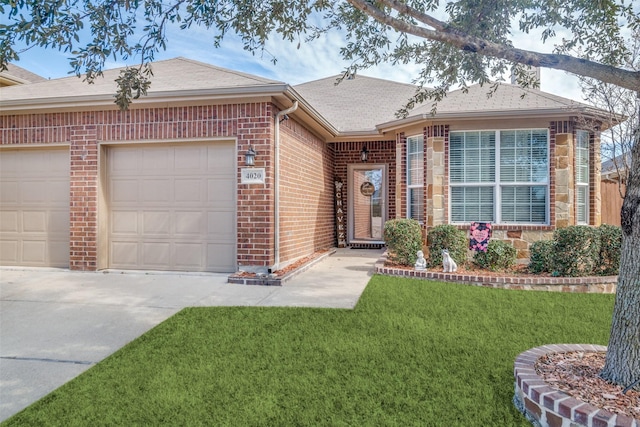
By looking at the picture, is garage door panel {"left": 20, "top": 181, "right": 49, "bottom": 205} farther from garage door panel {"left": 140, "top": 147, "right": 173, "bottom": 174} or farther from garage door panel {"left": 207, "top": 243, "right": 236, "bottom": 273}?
garage door panel {"left": 207, "top": 243, "right": 236, "bottom": 273}

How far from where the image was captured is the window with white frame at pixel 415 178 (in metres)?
8.91

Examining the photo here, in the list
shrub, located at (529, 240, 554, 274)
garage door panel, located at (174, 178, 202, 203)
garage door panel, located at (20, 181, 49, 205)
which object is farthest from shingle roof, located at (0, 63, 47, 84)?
shrub, located at (529, 240, 554, 274)

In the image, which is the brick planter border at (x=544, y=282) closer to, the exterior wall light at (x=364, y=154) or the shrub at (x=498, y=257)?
the shrub at (x=498, y=257)

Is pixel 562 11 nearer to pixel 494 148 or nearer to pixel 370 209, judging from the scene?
pixel 494 148

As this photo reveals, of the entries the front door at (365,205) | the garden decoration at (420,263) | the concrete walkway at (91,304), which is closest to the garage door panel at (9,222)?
the concrete walkway at (91,304)

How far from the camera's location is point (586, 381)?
2707 millimetres

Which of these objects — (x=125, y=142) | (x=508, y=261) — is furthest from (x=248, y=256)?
(x=508, y=261)

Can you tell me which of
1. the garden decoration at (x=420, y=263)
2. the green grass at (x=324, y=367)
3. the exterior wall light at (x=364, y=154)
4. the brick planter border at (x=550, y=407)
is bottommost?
the green grass at (x=324, y=367)

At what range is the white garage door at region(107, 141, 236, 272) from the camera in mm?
7285

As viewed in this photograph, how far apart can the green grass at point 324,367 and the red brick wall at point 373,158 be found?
252 inches

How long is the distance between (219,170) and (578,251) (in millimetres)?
6317

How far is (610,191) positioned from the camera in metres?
11.9

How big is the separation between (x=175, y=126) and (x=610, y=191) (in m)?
12.4

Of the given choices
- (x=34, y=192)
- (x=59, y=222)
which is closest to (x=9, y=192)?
(x=34, y=192)
